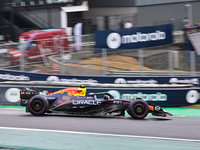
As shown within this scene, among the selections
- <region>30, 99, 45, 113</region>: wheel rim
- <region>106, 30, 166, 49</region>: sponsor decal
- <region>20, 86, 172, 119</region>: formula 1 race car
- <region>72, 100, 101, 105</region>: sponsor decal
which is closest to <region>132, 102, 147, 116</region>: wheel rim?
<region>20, 86, 172, 119</region>: formula 1 race car

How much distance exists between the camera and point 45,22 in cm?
2644

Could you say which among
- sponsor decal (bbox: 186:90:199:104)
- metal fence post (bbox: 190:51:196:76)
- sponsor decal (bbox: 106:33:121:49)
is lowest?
sponsor decal (bbox: 186:90:199:104)

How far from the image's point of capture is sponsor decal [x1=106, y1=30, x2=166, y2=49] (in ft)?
67.8

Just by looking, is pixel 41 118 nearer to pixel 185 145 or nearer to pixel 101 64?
pixel 185 145

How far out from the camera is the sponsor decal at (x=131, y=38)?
20656 mm

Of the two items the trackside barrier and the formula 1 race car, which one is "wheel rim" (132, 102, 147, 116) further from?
A: the trackside barrier

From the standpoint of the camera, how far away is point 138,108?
9438 millimetres

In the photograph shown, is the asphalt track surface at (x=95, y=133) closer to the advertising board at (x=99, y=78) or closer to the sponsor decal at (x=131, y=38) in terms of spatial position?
the advertising board at (x=99, y=78)

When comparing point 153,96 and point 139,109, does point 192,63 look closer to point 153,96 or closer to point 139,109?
point 153,96

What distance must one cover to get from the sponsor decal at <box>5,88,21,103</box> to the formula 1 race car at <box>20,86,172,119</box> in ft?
12.7

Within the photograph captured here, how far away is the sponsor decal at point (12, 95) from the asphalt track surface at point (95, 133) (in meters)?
3.46

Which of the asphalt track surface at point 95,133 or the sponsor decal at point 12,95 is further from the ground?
the sponsor decal at point 12,95

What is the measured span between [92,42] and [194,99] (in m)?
8.48

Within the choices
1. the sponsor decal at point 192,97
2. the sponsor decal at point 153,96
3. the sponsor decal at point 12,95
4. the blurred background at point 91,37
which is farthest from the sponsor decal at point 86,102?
the blurred background at point 91,37
